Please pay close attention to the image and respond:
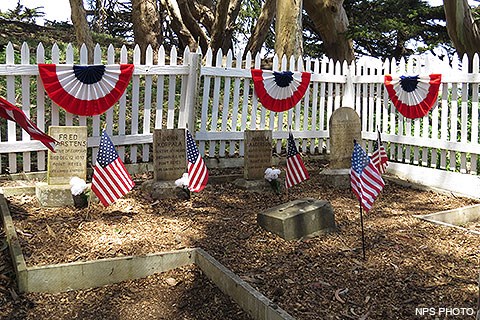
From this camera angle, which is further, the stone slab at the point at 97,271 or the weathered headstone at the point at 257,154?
the weathered headstone at the point at 257,154

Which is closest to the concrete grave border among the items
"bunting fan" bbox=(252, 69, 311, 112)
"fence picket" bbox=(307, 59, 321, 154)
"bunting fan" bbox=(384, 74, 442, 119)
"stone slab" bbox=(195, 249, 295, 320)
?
"stone slab" bbox=(195, 249, 295, 320)

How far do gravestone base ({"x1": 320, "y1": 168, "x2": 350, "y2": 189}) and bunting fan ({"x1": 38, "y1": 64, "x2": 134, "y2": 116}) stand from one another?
3.48 m

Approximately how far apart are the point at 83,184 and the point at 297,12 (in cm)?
651

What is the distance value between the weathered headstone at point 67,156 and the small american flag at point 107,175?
27.6 inches

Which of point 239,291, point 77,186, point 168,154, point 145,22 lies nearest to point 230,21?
point 145,22

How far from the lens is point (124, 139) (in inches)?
284

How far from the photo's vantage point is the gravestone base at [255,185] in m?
6.89

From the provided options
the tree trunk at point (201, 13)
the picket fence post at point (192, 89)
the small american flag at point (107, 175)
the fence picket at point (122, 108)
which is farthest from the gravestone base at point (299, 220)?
the tree trunk at point (201, 13)

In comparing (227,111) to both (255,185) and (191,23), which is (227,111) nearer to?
(255,185)

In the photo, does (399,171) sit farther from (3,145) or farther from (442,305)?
(3,145)

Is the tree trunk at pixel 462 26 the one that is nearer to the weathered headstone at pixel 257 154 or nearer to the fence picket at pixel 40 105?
the weathered headstone at pixel 257 154

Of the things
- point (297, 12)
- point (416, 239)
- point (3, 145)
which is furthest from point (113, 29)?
point (416, 239)

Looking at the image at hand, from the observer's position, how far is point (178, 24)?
523 inches

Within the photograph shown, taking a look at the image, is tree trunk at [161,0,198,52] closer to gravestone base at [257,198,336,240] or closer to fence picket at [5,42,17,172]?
fence picket at [5,42,17,172]
